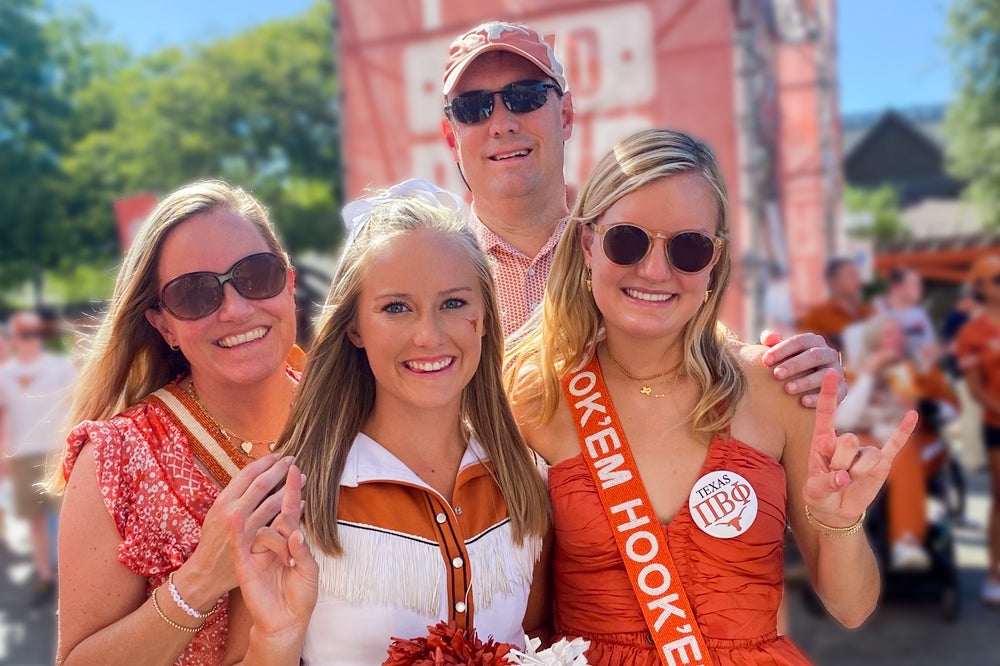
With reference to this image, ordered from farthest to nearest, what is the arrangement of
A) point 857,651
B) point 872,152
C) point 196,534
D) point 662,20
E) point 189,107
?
point 872,152 → point 189,107 → point 662,20 → point 857,651 → point 196,534

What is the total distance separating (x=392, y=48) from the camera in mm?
9055

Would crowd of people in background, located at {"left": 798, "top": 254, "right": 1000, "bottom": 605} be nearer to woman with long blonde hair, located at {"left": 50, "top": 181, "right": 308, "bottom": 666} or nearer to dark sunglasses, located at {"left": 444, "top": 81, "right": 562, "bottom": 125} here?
dark sunglasses, located at {"left": 444, "top": 81, "right": 562, "bottom": 125}

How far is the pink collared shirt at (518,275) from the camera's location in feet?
8.95

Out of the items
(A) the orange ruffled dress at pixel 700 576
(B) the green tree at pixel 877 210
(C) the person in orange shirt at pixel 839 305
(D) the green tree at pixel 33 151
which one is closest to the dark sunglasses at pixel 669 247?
(A) the orange ruffled dress at pixel 700 576

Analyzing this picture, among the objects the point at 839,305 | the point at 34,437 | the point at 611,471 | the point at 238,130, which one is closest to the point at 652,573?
the point at 611,471

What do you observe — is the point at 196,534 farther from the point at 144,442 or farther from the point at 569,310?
the point at 569,310

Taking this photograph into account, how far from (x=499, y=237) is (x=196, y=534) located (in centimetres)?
120

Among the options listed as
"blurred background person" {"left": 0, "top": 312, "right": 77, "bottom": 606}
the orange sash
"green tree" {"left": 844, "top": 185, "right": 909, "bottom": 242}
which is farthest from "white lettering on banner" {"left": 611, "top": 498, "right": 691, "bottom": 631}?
"green tree" {"left": 844, "top": 185, "right": 909, "bottom": 242}

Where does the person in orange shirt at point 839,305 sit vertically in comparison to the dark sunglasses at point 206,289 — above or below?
below

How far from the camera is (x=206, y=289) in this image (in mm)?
2086

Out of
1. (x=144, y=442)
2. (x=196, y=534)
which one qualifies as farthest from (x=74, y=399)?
(x=196, y=534)

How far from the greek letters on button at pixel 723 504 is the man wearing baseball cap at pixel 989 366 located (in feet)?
17.4

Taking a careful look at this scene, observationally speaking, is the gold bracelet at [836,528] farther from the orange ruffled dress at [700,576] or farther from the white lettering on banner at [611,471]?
the white lettering on banner at [611,471]

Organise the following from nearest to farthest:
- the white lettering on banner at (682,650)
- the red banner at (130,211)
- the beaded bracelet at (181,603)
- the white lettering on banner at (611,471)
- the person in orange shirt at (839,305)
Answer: the beaded bracelet at (181,603) < the white lettering on banner at (682,650) < the white lettering on banner at (611,471) < the person in orange shirt at (839,305) < the red banner at (130,211)
